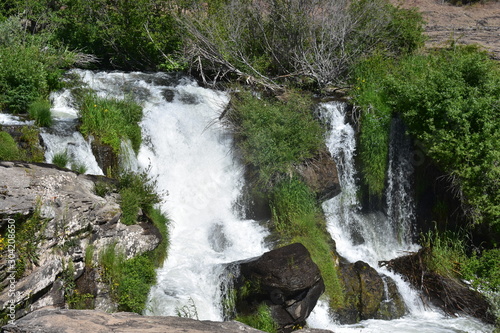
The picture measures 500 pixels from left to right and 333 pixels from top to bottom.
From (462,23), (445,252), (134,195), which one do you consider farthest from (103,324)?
(462,23)

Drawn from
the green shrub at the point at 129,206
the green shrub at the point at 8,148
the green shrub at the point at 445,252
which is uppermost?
the green shrub at the point at 8,148

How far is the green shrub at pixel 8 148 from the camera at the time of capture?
8125 millimetres

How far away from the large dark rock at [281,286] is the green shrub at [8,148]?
404cm

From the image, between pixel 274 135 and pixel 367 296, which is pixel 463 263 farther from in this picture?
pixel 274 135

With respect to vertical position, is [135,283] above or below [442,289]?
above

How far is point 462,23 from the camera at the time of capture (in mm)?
17750

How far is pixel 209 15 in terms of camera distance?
1373 centimetres

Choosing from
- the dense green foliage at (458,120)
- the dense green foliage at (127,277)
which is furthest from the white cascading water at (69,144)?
the dense green foliage at (458,120)

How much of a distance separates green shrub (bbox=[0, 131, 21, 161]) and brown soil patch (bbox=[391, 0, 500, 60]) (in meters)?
12.0

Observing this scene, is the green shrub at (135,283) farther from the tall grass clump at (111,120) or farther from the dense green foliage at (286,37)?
the dense green foliage at (286,37)

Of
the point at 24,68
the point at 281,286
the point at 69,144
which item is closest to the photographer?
the point at 281,286

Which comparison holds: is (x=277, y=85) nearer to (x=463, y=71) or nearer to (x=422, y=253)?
(x=463, y=71)

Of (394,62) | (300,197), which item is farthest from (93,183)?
(394,62)

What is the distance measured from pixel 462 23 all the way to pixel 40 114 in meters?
14.4
